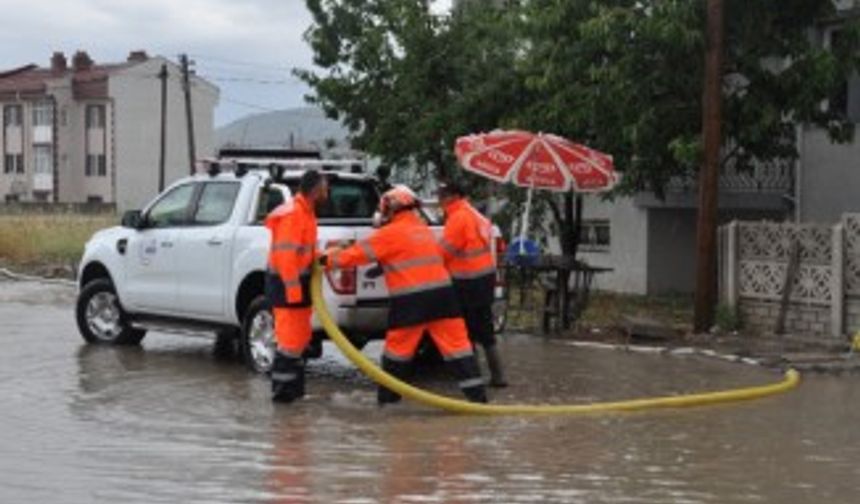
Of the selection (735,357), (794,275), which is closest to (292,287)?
(735,357)

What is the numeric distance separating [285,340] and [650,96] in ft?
25.0

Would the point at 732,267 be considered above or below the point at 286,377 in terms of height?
above

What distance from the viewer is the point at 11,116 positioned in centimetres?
8469

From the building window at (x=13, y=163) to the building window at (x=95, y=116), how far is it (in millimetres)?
7204

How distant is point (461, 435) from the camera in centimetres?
907

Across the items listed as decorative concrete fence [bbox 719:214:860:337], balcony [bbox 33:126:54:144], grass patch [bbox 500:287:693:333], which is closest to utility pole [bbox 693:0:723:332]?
decorative concrete fence [bbox 719:214:860:337]

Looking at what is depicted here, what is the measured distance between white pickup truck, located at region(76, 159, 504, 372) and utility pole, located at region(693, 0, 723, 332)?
4275 mm

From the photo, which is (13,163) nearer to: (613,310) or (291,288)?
(613,310)

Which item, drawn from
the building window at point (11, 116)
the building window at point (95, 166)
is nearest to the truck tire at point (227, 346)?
the building window at point (95, 166)

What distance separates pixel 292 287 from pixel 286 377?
2.28 ft

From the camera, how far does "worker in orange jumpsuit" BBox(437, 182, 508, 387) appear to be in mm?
10812

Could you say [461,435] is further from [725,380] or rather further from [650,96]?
[650,96]

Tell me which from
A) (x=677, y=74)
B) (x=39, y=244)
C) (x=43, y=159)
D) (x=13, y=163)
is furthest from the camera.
→ (x=13, y=163)

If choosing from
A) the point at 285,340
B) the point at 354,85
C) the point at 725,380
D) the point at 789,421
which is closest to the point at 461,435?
the point at 285,340
